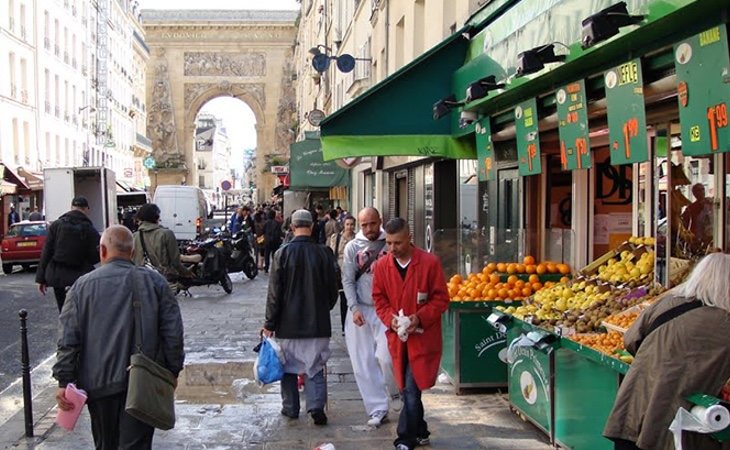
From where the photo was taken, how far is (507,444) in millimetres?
6258

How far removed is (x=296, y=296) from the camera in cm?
680

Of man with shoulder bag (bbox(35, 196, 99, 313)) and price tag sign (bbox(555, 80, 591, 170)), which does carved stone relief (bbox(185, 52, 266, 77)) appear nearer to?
man with shoulder bag (bbox(35, 196, 99, 313))

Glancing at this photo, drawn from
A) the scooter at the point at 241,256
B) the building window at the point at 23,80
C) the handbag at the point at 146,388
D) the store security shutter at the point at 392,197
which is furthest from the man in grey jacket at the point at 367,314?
the building window at the point at 23,80

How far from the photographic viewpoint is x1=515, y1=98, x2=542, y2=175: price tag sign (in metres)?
7.80

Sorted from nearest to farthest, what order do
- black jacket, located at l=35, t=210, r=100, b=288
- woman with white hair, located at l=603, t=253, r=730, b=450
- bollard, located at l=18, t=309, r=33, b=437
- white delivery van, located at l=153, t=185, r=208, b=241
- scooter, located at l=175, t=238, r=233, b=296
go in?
woman with white hair, located at l=603, t=253, r=730, b=450
bollard, located at l=18, t=309, r=33, b=437
black jacket, located at l=35, t=210, r=100, b=288
scooter, located at l=175, t=238, r=233, b=296
white delivery van, located at l=153, t=185, r=208, b=241

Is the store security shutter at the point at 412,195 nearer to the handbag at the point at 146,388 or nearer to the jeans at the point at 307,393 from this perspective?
the jeans at the point at 307,393

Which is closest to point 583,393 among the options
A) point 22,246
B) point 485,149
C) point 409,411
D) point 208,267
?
point 409,411

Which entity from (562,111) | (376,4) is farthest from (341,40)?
(562,111)

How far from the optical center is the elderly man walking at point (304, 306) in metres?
6.80

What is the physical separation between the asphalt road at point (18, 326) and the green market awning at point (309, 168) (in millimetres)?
9894

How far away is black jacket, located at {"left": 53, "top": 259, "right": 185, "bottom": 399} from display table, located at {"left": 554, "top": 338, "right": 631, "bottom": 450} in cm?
264

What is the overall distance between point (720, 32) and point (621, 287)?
2815 mm

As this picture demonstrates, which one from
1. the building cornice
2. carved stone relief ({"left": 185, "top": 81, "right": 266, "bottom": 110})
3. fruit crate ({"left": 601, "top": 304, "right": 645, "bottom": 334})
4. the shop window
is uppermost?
the building cornice

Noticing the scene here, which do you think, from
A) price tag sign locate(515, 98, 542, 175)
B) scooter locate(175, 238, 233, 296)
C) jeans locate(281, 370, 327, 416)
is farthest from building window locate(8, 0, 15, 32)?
jeans locate(281, 370, 327, 416)
